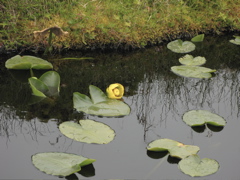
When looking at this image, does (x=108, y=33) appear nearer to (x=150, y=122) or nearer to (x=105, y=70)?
(x=105, y=70)

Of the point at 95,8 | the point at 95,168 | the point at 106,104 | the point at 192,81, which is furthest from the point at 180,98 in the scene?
the point at 95,8

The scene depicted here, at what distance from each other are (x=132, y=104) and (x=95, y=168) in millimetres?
795

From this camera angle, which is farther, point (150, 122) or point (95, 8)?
point (95, 8)

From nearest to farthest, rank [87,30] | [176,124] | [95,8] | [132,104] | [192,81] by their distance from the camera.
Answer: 1. [176,124]
2. [132,104]
3. [192,81]
4. [87,30]
5. [95,8]

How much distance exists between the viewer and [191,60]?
11.4 ft

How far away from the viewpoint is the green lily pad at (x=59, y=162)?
6.34 feet

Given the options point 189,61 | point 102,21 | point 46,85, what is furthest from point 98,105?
point 102,21

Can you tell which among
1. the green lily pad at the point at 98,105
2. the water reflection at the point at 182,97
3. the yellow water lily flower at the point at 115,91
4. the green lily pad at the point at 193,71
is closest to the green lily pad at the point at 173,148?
the water reflection at the point at 182,97

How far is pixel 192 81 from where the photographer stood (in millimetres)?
3143

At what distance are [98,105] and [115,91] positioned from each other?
0.60 ft

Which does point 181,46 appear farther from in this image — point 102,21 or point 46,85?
point 46,85

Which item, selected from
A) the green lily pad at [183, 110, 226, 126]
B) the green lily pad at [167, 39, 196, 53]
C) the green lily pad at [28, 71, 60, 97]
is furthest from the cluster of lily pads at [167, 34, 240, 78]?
the green lily pad at [28, 71, 60, 97]

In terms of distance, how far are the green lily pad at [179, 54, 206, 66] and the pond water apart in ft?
0.30

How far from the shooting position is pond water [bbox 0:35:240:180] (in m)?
2.05
